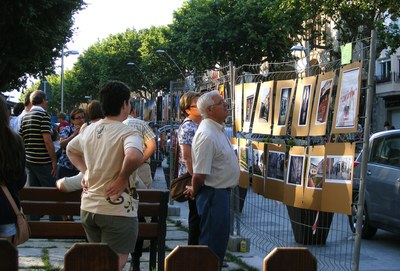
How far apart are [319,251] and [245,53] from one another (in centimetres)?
3286

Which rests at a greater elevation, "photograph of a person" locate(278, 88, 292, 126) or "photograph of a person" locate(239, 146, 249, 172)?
"photograph of a person" locate(278, 88, 292, 126)

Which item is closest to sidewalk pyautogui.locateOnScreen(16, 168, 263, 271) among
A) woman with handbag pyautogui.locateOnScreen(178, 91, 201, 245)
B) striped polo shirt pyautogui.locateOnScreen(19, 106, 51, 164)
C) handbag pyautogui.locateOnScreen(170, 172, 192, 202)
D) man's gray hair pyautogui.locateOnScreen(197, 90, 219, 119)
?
woman with handbag pyautogui.locateOnScreen(178, 91, 201, 245)

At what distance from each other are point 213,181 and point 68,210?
1.31m

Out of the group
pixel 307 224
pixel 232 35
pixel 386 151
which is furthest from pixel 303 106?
pixel 232 35

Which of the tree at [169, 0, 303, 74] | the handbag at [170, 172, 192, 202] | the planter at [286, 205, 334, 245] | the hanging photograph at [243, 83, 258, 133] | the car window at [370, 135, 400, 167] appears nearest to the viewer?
the handbag at [170, 172, 192, 202]

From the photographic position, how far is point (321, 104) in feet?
17.2

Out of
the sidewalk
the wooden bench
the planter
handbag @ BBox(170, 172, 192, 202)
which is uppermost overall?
handbag @ BBox(170, 172, 192, 202)

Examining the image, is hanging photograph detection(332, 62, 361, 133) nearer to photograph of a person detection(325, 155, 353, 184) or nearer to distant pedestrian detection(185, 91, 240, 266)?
photograph of a person detection(325, 155, 353, 184)

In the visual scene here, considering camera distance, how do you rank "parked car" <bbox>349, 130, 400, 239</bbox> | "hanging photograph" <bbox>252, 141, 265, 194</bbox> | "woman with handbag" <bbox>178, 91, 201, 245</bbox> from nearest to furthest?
"woman with handbag" <bbox>178, 91, 201, 245</bbox>
"hanging photograph" <bbox>252, 141, 265, 194</bbox>
"parked car" <bbox>349, 130, 400, 239</bbox>

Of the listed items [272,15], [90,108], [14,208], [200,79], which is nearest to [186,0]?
[272,15]

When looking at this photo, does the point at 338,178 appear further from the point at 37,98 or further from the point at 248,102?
the point at 37,98

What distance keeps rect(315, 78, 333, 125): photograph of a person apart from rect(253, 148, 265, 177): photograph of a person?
47.1 inches

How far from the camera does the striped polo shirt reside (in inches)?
324

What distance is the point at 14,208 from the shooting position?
3.95 meters
